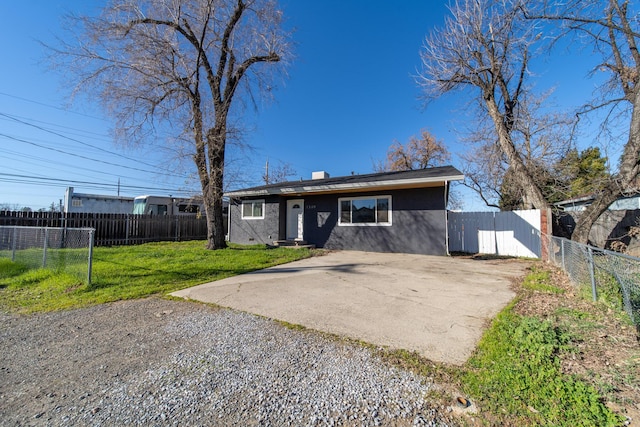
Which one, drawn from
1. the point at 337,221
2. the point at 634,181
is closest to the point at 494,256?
the point at 634,181

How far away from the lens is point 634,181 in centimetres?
691

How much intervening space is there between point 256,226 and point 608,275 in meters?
12.2

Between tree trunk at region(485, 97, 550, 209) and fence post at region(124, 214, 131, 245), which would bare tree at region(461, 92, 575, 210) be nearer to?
tree trunk at region(485, 97, 550, 209)

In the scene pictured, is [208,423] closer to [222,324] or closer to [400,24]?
[222,324]

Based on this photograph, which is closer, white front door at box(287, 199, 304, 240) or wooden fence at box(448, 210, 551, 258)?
wooden fence at box(448, 210, 551, 258)

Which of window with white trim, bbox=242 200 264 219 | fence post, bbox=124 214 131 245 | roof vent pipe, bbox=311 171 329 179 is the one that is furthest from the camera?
roof vent pipe, bbox=311 171 329 179

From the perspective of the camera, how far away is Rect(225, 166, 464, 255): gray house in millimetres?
9758

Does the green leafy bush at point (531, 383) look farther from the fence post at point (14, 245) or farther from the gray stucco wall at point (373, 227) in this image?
the fence post at point (14, 245)

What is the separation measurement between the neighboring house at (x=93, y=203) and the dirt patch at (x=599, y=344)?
75.9 feet

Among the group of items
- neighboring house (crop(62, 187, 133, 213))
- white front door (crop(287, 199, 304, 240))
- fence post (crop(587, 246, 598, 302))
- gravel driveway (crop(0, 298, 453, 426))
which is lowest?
gravel driveway (crop(0, 298, 453, 426))

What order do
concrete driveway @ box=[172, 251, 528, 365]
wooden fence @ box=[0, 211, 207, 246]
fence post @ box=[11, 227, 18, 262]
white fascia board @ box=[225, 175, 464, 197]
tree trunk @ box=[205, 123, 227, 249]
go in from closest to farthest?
concrete driveway @ box=[172, 251, 528, 365], fence post @ box=[11, 227, 18, 262], white fascia board @ box=[225, 175, 464, 197], tree trunk @ box=[205, 123, 227, 249], wooden fence @ box=[0, 211, 207, 246]

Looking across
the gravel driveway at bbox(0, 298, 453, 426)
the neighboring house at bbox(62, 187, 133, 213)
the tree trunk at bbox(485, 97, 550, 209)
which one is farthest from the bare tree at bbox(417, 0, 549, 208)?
the neighboring house at bbox(62, 187, 133, 213)

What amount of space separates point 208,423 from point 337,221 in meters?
10.1

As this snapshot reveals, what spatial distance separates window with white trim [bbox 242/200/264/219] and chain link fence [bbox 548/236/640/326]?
11439mm
